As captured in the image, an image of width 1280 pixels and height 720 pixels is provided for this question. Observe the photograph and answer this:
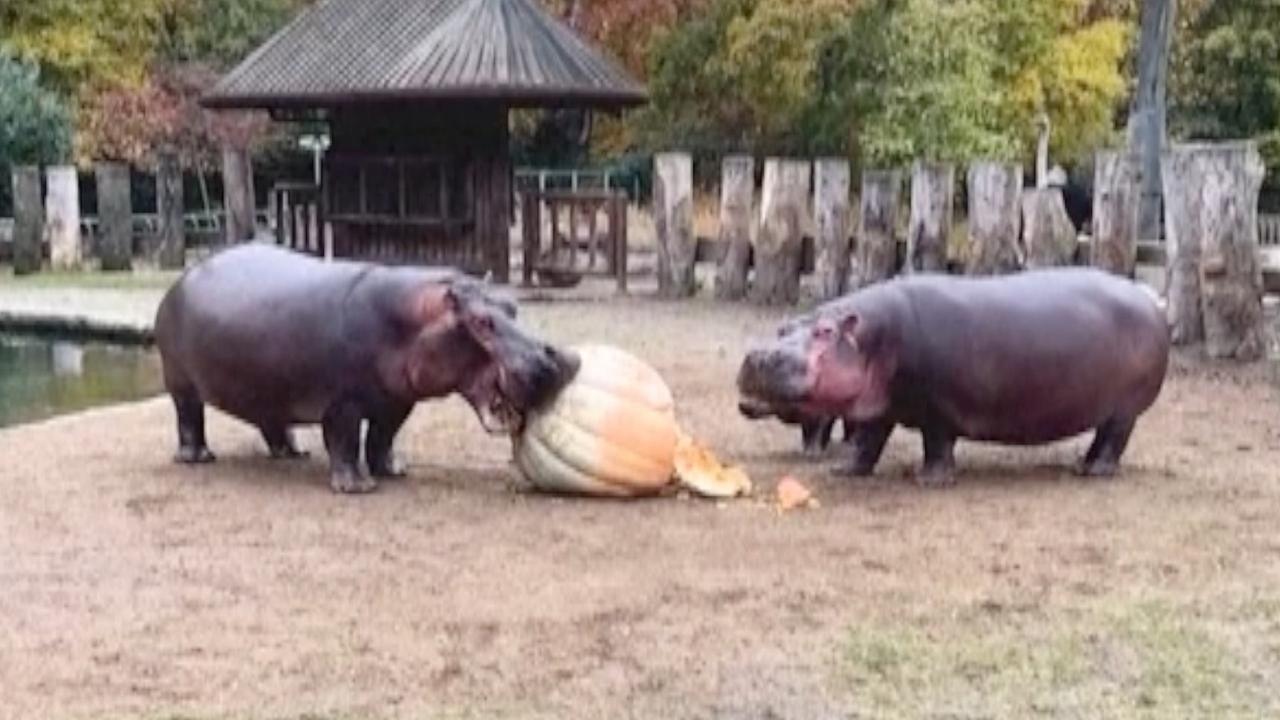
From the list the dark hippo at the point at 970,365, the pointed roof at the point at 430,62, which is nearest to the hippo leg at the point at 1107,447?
the dark hippo at the point at 970,365

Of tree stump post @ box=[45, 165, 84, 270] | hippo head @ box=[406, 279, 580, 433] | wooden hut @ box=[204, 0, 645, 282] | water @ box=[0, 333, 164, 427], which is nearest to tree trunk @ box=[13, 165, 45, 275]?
tree stump post @ box=[45, 165, 84, 270]

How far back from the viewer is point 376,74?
19750 mm

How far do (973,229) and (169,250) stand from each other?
1112 centimetres

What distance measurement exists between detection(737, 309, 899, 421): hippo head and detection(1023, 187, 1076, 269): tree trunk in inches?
259

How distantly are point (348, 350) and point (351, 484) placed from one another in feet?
1.73

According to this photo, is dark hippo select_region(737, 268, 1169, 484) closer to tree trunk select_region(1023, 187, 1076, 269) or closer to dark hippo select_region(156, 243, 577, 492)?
dark hippo select_region(156, 243, 577, 492)

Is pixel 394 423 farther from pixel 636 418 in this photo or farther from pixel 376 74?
pixel 376 74

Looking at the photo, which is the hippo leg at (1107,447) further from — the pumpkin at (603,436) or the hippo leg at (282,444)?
the hippo leg at (282,444)

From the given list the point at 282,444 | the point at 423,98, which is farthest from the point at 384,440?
the point at 423,98

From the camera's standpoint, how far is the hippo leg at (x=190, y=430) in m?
9.68

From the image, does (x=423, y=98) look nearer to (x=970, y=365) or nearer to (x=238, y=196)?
(x=238, y=196)

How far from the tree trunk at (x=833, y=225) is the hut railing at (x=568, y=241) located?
120 inches

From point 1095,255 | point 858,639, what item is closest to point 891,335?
point 858,639

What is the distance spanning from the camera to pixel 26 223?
76.4 ft
